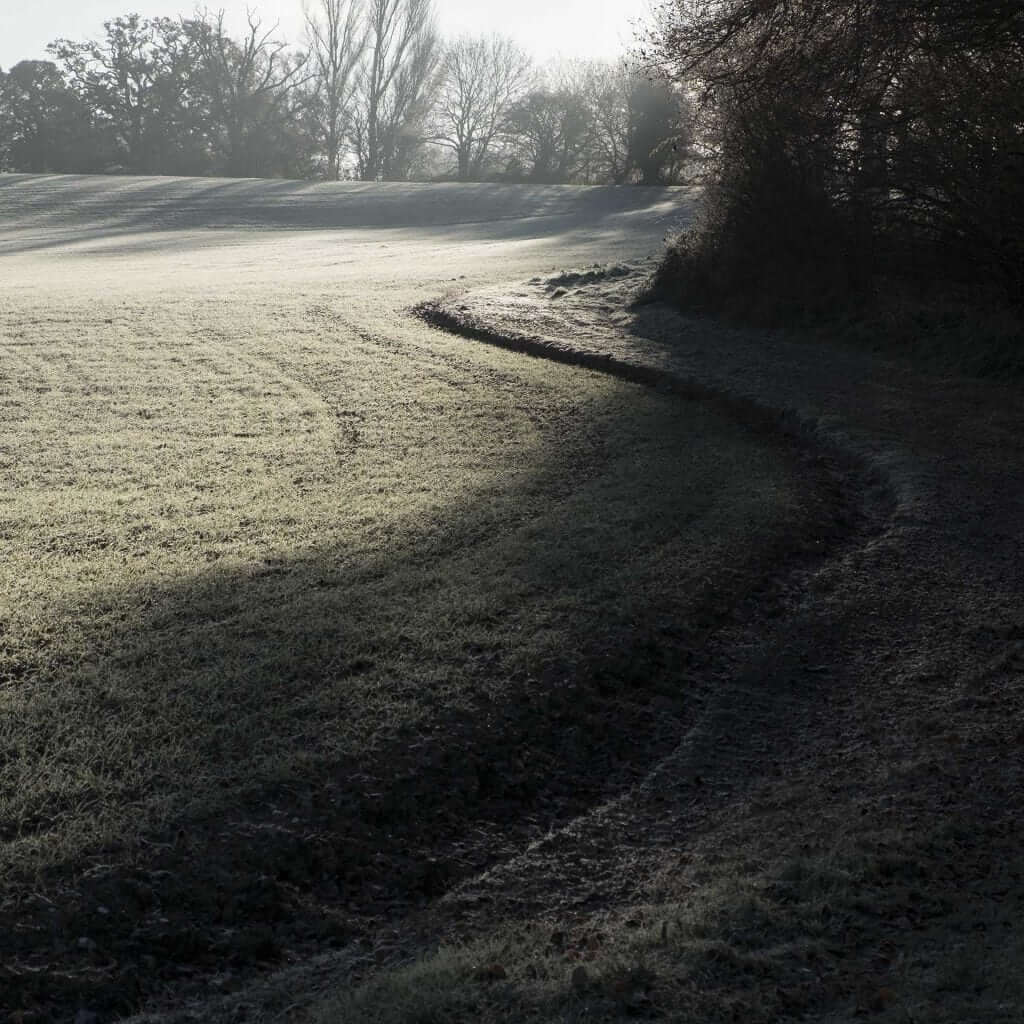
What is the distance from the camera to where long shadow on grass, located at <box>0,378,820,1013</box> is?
3.21 m

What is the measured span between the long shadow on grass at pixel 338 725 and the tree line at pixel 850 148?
5.00 metres

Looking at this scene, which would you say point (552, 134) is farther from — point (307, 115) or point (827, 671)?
point (827, 671)

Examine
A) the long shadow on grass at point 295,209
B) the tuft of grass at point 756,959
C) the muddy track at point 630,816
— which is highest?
the long shadow on grass at point 295,209

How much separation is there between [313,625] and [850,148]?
9.63 m

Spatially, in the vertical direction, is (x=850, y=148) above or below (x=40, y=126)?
below

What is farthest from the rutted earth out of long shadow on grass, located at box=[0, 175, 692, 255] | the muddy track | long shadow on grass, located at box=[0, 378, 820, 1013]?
long shadow on grass, located at box=[0, 175, 692, 255]

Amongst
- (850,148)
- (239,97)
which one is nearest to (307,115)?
(239,97)

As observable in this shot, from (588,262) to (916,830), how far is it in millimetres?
16837

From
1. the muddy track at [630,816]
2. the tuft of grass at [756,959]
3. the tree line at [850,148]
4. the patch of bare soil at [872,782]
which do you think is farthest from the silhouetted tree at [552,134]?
the tuft of grass at [756,959]

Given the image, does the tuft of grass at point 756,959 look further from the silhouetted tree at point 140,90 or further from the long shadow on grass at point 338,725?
the silhouetted tree at point 140,90

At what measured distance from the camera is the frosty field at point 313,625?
3.31 metres

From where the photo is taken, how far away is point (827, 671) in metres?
4.84

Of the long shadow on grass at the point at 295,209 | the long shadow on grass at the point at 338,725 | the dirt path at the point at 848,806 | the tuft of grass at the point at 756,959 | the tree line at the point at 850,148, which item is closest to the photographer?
the tuft of grass at the point at 756,959

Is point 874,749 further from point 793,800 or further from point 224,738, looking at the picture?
point 224,738
